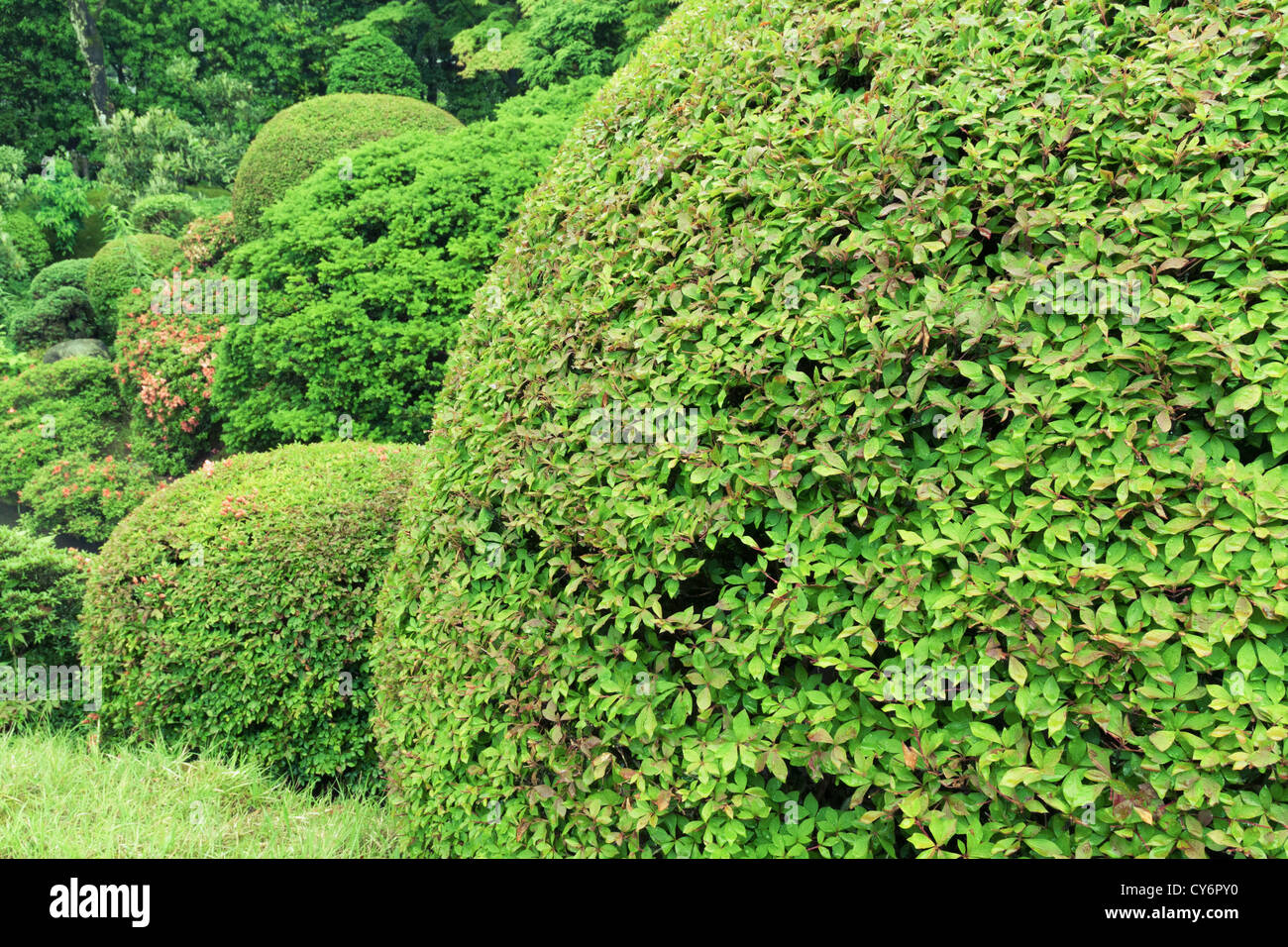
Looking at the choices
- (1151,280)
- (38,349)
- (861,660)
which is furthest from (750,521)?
(38,349)

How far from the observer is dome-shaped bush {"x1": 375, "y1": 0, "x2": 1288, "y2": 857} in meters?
2.10

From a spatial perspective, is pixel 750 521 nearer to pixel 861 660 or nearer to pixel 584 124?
pixel 861 660

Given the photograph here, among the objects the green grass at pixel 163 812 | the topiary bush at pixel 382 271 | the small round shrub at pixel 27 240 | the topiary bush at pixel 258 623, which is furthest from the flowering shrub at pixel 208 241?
the green grass at pixel 163 812

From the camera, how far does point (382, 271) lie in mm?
10352

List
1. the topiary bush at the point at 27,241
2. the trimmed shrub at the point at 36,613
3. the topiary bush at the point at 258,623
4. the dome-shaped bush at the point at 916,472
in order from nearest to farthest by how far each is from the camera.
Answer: the dome-shaped bush at the point at 916,472 → the topiary bush at the point at 258,623 → the trimmed shrub at the point at 36,613 → the topiary bush at the point at 27,241

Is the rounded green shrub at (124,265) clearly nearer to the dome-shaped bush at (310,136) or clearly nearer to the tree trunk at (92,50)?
the dome-shaped bush at (310,136)

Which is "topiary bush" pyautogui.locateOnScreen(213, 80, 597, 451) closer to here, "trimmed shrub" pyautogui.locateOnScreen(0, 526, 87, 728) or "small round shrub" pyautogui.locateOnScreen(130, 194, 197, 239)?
"trimmed shrub" pyautogui.locateOnScreen(0, 526, 87, 728)

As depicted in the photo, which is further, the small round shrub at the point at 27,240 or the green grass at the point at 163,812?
the small round shrub at the point at 27,240

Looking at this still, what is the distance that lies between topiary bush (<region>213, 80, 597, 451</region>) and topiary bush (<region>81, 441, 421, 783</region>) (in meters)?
4.09

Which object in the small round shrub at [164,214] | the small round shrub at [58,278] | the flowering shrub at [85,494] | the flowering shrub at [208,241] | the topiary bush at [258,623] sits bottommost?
the flowering shrub at [85,494]

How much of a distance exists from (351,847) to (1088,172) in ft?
13.5

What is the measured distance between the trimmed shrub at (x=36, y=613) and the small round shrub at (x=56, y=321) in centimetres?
1341

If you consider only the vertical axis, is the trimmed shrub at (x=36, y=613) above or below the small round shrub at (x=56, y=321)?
below

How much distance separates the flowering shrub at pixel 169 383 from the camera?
1324cm
